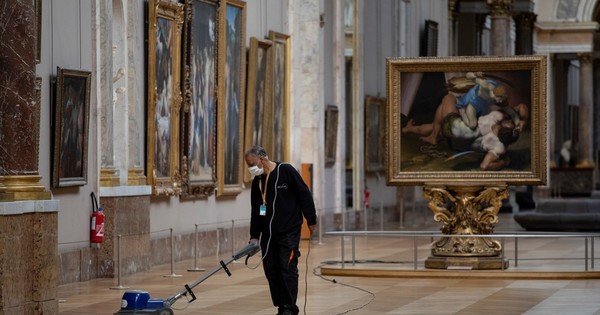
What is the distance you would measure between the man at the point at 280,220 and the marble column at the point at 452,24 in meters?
31.9

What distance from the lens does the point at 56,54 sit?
19078 millimetres

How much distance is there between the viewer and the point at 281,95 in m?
29.2

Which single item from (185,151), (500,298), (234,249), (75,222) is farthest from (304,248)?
(500,298)

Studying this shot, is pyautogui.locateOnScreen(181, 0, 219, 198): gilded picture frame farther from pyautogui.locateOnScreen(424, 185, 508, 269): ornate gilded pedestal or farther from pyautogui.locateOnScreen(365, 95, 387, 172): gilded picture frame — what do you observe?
pyautogui.locateOnScreen(365, 95, 387, 172): gilded picture frame

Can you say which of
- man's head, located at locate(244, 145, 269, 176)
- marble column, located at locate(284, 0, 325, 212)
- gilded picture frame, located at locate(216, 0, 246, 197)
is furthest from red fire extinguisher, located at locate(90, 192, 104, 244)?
marble column, located at locate(284, 0, 325, 212)

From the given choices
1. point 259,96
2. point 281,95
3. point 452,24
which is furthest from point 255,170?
point 452,24

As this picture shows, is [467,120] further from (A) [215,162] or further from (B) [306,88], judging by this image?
(B) [306,88]

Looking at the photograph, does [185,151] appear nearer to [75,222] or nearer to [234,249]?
[234,249]

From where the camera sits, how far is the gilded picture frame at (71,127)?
1902 cm

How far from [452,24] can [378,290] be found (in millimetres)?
30137

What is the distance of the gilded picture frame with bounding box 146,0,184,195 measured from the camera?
22.4 m

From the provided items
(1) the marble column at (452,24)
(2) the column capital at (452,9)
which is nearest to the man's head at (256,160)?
(1) the marble column at (452,24)

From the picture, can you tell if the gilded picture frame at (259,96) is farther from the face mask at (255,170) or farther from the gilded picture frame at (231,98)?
the face mask at (255,170)

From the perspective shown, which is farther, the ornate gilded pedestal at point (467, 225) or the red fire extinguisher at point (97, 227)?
the ornate gilded pedestal at point (467, 225)
